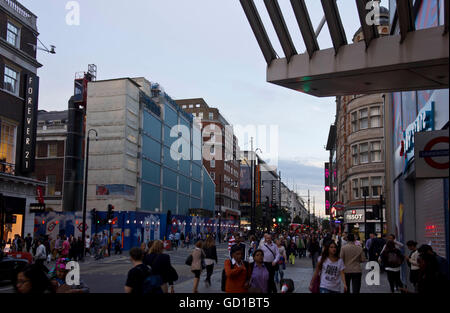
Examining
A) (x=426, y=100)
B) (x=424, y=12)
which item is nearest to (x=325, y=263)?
(x=426, y=100)

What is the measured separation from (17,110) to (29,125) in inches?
54.6

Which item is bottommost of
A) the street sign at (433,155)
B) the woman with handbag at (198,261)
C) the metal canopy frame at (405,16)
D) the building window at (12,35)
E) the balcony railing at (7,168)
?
the woman with handbag at (198,261)

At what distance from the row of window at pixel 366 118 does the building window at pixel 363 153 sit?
1.58 m

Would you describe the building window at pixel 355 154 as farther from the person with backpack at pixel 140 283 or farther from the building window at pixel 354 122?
the person with backpack at pixel 140 283

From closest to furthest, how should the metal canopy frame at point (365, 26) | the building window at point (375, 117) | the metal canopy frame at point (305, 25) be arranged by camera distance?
the metal canopy frame at point (365, 26), the metal canopy frame at point (305, 25), the building window at point (375, 117)

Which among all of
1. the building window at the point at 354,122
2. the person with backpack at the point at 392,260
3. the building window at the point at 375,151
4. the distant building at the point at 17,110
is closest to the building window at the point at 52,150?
the distant building at the point at 17,110

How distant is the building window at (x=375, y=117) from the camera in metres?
44.2

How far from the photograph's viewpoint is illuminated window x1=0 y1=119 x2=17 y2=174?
32344mm

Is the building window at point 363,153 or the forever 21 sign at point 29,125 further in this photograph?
the building window at point 363,153

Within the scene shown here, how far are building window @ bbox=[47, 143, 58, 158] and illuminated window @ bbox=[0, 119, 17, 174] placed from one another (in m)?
23.3

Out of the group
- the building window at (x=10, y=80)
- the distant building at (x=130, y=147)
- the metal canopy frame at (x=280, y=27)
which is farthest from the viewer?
the distant building at (x=130, y=147)

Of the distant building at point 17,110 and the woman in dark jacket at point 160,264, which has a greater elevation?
the distant building at point 17,110

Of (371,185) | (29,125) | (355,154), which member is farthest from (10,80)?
(371,185)

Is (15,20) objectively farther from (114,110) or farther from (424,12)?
(424,12)
